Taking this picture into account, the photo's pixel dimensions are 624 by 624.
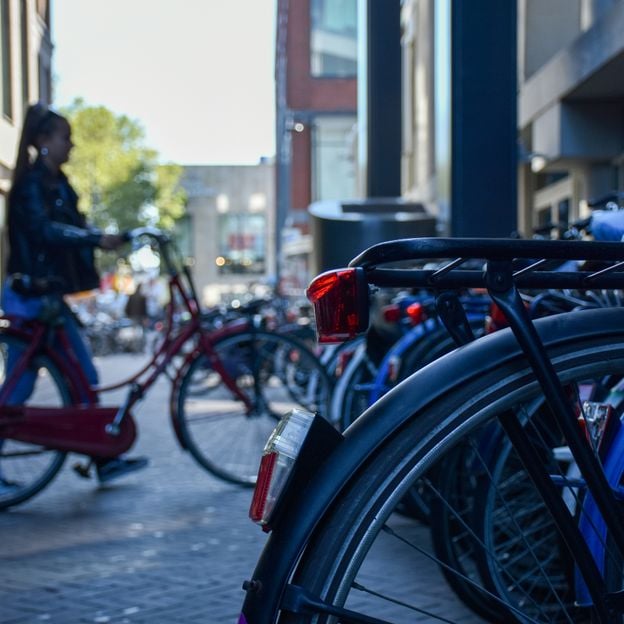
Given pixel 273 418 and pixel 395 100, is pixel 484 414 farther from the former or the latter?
pixel 395 100

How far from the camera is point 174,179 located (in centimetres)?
5872

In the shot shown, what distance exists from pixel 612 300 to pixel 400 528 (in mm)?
2176

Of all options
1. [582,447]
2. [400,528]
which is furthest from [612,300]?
[400,528]

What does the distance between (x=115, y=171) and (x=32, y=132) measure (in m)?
47.1

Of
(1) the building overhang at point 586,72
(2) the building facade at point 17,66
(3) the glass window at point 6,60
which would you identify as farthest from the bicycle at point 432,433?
(3) the glass window at point 6,60

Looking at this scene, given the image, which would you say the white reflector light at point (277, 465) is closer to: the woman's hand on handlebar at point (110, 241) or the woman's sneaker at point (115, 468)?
the woman's hand on handlebar at point (110, 241)

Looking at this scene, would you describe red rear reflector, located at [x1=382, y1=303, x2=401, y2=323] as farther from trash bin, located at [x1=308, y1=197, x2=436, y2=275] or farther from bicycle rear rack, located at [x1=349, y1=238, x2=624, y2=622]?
trash bin, located at [x1=308, y1=197, x2=436, y2=275]

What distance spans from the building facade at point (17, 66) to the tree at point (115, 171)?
19.2 meters

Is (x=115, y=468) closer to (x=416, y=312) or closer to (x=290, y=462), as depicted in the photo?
(x=416, y=312)

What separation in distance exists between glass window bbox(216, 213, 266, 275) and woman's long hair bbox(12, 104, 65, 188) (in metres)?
76.6

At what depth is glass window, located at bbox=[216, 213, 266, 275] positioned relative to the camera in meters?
83.1

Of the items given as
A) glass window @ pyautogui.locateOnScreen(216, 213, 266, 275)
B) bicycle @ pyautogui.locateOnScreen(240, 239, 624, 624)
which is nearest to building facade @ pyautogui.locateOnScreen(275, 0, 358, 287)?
glass window @ pyautogui.locateOnScreen(216, 213, 266, 275)

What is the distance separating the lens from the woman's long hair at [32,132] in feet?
20.9

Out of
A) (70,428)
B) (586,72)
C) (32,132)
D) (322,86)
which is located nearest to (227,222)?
(322,86)
